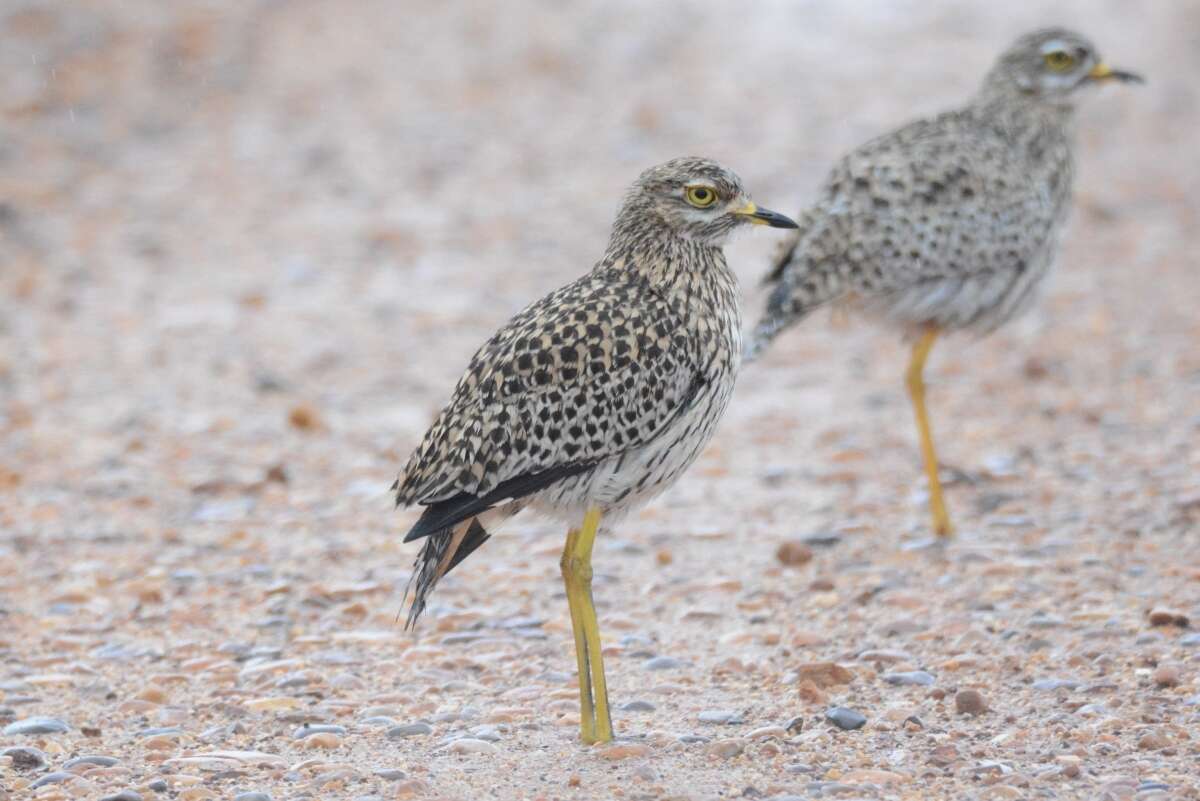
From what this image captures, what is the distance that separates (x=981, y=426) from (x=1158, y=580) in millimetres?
2630

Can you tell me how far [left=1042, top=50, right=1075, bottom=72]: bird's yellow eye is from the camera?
30.0 feet

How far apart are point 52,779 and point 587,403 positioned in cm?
209

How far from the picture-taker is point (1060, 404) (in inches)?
392

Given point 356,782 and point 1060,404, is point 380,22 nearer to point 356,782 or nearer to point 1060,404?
point 1060,404

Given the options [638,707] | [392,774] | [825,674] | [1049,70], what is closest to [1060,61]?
[1049,70]

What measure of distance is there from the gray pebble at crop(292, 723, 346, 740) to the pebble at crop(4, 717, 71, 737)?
0.80 meters

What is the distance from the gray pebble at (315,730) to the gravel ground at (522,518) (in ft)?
0.09

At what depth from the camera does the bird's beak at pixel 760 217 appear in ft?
20.2

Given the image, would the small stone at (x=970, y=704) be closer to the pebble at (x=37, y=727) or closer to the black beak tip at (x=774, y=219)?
the black beak tip at (x=774, y=219)

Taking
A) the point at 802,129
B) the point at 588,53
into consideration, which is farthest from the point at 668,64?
the point at 802,129

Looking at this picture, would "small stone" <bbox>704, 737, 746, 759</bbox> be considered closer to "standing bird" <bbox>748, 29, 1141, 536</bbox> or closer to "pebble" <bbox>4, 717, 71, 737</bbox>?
"pebble" <bbox>4, 717, 71, 737</bbox>

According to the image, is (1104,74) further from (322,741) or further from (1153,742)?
(322,741)

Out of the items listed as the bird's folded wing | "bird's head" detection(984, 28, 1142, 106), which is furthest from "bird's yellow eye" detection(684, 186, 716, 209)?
"bird's head" detection(984, 28, 1142, 106)

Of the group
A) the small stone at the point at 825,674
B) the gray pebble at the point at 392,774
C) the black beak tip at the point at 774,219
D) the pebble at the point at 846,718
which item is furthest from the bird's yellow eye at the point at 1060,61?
the gray pebble at the point at 392,774
